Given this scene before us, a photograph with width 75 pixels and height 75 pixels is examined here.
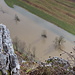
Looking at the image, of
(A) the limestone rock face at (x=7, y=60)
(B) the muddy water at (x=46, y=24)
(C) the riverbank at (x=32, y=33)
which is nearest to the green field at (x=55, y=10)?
(B) the muddy water at (x=46, y=24)

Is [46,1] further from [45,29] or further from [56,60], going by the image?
[56,60]

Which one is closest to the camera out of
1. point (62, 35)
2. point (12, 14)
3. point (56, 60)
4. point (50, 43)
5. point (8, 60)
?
point (8, 60)

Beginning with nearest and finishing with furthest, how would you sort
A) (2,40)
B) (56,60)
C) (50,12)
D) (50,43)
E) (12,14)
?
(2,40) < (56,60) < (50,43) < (12,14) < (50,12)

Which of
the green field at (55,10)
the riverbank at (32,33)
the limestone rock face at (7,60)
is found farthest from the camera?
the green field at (55,10)

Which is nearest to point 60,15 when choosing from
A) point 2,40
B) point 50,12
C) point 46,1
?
point 50,12

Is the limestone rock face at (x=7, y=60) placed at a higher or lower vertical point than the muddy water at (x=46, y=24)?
lower

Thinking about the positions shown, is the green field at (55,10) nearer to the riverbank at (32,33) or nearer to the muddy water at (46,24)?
the muddy water at (46,24)

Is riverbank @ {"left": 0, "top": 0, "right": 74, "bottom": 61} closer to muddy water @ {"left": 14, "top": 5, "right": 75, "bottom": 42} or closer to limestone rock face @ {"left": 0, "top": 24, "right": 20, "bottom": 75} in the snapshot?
muddy water @ {"left": 14, "top": 5, "right": 75, "bottom": 42}

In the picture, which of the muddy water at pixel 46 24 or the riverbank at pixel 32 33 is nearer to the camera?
the riverbank at pixel 32 33

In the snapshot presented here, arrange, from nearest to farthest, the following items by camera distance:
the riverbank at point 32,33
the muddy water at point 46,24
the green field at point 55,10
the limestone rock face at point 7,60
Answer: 1. the limestone rock face at point 7,60
2. the riverbank at point 32,33
3. the muddy water at point 46,24
4. the green field at point 55,10

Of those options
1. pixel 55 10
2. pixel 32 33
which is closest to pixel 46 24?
pixel 32 33
